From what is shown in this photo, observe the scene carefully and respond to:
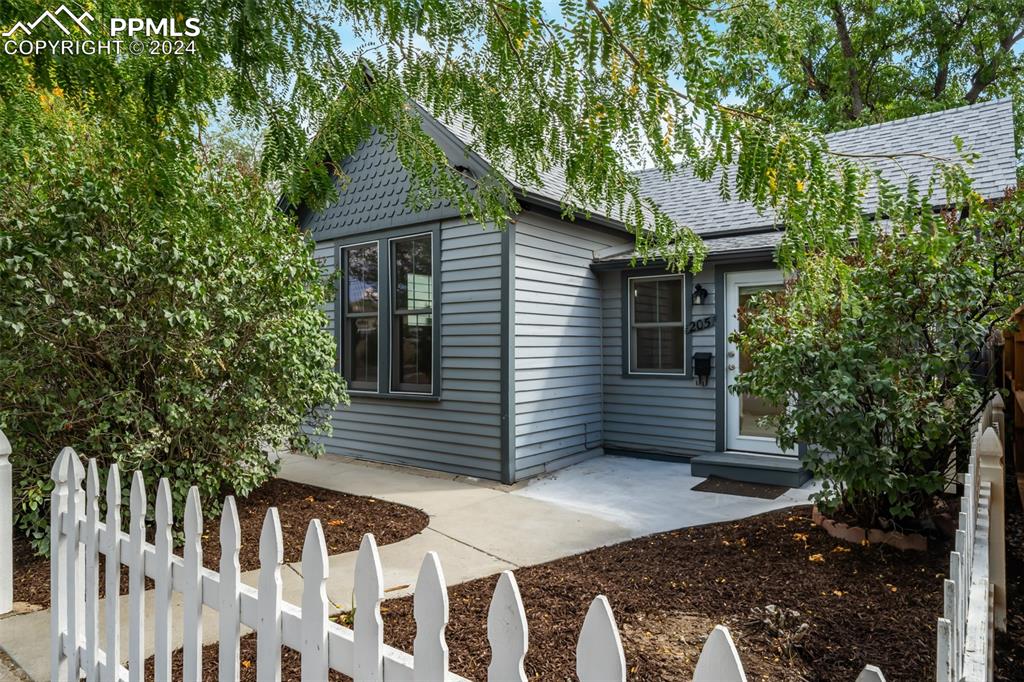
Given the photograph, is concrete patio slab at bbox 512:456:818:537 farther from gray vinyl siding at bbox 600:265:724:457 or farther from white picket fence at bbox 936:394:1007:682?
white picket fence at bbox 936:394:1007:682

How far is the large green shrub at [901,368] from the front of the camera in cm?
370

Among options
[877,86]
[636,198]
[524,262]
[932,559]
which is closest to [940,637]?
[636,198]

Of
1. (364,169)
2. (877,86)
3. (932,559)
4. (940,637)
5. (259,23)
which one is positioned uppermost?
(877,86)

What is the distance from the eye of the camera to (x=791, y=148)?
204 cm

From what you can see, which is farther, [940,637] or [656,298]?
[656,298]

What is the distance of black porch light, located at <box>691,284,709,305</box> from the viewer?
7.41 m

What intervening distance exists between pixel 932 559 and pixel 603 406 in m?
4.71

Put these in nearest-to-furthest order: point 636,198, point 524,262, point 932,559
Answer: point 636,198 < point 932,559 < point 524,262

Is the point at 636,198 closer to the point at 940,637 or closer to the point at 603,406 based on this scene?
the point at 940,637

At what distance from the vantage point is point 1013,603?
9.84 ft

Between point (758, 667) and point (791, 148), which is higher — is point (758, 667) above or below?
below

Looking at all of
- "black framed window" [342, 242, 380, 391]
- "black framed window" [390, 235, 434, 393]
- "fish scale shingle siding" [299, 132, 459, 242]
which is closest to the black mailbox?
"black framed window" [390, 235, 434, 393]

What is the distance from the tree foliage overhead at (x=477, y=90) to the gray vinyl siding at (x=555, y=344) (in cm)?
395

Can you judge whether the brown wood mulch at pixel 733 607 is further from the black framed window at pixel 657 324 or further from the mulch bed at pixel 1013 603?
the black framed window at pixel 657 324
